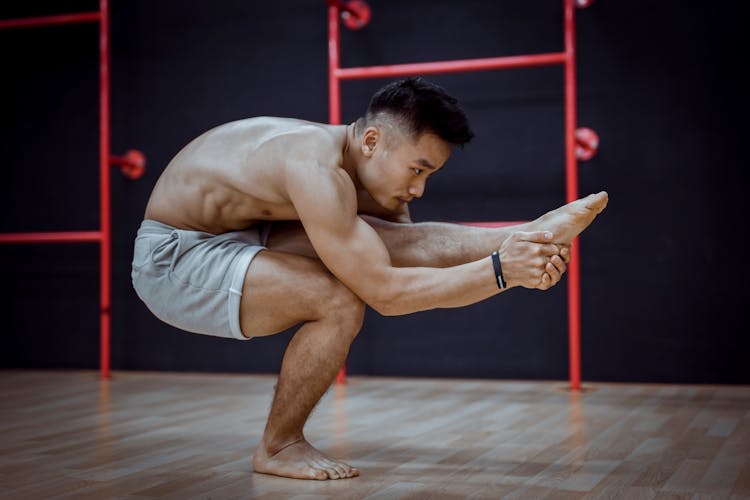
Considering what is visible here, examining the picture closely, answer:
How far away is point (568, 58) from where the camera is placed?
340 centimetres

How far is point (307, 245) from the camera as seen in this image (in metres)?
2.22

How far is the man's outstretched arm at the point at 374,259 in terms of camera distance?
1.88 metres

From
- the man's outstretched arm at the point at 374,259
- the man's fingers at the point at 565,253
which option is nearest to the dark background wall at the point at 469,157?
the man's fingers at the point at 565,253

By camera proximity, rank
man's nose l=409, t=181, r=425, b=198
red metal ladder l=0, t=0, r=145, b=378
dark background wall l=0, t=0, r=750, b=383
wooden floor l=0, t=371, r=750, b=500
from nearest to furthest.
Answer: wooden floor l=0, t=371, r=750, b=500, man's nose l=409, t=181, r=425, b=198, dark background wall l=0, t=0, r=750, b=383, red metal ladder l=0, t=0, r=145, b=378

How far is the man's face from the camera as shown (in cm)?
201

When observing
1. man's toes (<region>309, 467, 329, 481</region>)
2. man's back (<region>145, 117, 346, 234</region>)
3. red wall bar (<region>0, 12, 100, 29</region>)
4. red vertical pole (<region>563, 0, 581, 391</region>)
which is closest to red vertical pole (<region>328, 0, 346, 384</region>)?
red vertical pole (<region>563, 0, 581, 391</region>)

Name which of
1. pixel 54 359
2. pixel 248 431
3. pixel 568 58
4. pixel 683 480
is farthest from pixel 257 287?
pixel 54 359

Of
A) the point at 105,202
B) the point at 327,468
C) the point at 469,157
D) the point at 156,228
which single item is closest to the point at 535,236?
the point at 327,468

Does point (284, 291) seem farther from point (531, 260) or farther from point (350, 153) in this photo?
point (531, 260)

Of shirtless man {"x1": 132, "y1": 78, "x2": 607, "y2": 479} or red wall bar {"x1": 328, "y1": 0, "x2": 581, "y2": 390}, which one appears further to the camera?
red wall bar {"x1": 328, "y1": 0, "x2": 581, "y2": 390}

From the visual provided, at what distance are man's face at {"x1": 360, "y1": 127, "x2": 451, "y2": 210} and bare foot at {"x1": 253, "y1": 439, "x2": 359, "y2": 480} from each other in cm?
61

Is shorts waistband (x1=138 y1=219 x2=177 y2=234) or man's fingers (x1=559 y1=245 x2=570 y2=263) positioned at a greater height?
shorts waistband (x1=138 y1=219 x2=177 y2=234)

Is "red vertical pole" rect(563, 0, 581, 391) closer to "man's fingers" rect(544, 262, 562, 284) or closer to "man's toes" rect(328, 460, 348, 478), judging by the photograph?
"man's fingers" rect(544, 262, 562, 284)

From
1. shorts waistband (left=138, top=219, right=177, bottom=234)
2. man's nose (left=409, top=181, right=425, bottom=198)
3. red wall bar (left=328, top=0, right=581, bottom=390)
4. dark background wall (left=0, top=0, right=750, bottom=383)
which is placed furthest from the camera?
dark background wall (left=0, top=0, right=750, bottom=383)
